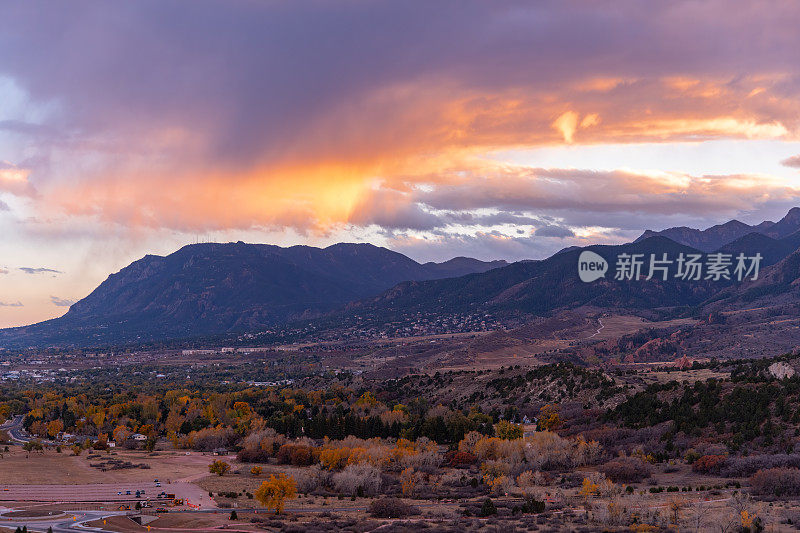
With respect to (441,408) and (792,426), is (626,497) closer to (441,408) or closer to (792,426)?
(792,426)

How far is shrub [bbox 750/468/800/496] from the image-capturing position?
46.7 meters

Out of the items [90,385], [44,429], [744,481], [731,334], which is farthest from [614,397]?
[90,385]

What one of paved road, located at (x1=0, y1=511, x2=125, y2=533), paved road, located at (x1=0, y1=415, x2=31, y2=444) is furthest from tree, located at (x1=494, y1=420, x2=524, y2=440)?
paved road, located at (x1=0, y1=415, x2=31, y2=444)

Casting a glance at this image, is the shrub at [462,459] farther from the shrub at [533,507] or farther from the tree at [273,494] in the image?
the tree at [273,494]

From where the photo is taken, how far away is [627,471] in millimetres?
57531

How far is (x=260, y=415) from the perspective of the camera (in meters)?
113

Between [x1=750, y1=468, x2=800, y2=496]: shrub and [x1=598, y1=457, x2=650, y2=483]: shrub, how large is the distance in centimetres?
989

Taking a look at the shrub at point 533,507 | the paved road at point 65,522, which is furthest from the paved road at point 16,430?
the shrub at point 533,507

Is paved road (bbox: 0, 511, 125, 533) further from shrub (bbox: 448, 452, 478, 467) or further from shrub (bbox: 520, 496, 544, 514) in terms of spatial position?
shrub (bbox: 448, 452, 478, 467)

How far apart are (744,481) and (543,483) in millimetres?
15762

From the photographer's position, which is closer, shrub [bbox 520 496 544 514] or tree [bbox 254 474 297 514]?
shrub [bbox 520 496 544 514]

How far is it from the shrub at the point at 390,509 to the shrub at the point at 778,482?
24895mm

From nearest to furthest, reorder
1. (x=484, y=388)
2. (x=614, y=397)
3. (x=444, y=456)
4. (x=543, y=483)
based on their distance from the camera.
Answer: (x=543, y=483) → (x=444, y=456) → (x=614, y=397) → (x=484, y=388)

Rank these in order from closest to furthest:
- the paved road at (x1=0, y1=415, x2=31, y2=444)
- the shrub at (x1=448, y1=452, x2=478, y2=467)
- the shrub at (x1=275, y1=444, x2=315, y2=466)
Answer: the shrub at (x1=448, y1=452, x2=478, y2=467)
the shrub at (x1=275, y1=444, x2=315, y2=466)
the paved road at (x1=0, y1=415, x2=31, y2=444)
